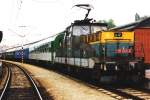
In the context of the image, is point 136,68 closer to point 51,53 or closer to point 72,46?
point 72,46

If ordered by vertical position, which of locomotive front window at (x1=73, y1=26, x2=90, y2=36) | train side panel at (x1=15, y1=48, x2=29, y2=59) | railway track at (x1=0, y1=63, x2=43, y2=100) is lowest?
railway track at (x1=0, y1=63, x2=43, y2=100)

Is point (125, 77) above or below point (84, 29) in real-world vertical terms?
below

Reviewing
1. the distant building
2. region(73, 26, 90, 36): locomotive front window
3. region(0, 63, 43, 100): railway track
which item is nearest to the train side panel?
the distant building

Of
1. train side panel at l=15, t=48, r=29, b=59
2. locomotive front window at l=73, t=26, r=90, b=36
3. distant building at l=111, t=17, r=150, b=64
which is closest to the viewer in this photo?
locomotive front window at l=73, t=26, r=90, b=36

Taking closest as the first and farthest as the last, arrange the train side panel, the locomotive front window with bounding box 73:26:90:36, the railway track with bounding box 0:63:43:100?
the railway track with bounding box 0:63:43:100, the locomotive front window with bounding box 73:26:90:36, the train side panel

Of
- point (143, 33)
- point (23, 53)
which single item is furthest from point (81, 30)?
point (23, 53)

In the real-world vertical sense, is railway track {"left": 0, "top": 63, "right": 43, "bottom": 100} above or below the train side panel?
below

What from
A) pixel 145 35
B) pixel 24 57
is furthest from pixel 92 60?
pixel 24 57

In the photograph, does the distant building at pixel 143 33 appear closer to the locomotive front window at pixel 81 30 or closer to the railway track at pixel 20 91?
the locomotive front window at pixel 81 30

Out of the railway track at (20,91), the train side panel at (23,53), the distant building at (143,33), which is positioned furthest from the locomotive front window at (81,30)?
the train side panel at (23,53)

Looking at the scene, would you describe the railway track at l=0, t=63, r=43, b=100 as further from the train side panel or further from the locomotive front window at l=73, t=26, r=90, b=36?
the train side panel

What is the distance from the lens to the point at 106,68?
54.7 feet

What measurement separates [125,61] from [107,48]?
3.77 feet

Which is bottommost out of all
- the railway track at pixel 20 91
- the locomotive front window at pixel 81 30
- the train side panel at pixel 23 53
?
the railway track at pixel 20 91
